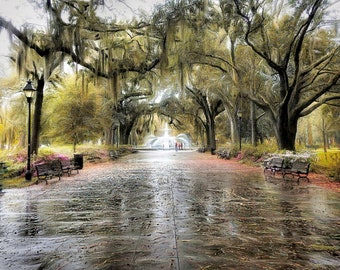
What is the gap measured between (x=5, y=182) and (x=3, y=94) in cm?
1230

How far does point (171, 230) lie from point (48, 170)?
773cm

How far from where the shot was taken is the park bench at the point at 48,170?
10094mm

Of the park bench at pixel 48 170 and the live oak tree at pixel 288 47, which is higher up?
the live oak tree at pixel 288 47

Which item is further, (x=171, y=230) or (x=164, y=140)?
(x=164, y=140)

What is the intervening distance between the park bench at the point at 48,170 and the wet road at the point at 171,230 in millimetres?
2203

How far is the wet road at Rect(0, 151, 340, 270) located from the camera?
337 cm

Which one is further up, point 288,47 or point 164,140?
point 288,47

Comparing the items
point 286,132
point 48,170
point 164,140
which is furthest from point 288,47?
point 164,140

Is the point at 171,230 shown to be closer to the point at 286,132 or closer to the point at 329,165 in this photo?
the point at 329,165

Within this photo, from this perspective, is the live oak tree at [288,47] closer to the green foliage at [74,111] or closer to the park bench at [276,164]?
the park bench at [276,164]

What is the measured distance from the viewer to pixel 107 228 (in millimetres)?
4641

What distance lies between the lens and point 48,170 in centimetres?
1068

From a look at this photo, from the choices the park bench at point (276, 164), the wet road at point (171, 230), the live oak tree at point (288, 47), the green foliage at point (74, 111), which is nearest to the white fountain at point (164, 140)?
the green foliage at point (74, 111)

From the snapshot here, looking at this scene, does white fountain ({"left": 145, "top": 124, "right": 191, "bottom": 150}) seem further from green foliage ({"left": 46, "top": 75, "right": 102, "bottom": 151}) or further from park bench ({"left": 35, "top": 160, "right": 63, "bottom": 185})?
park bench ({"left": 35, "top": 160, "right": 63, "bottom": 185})
